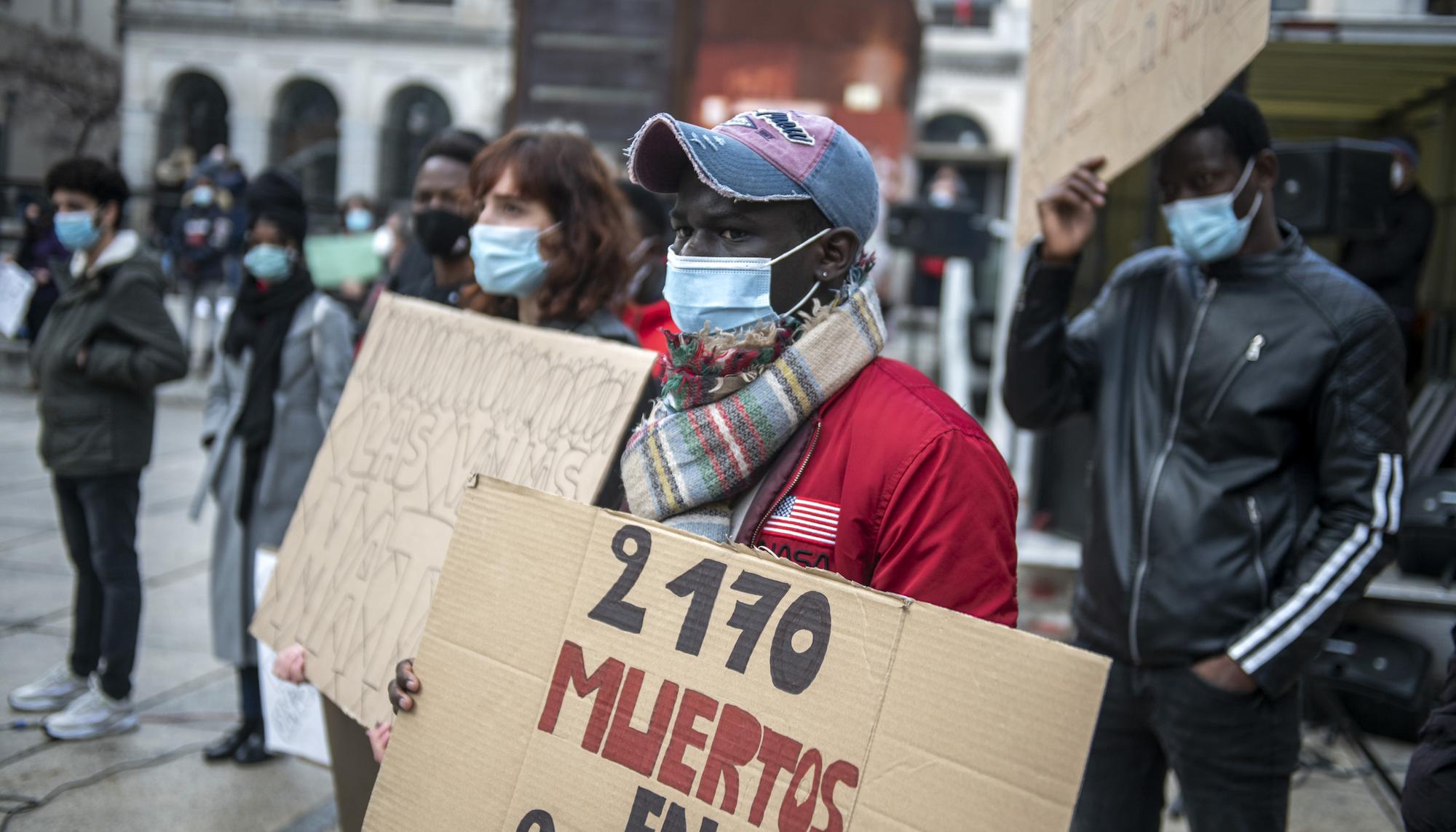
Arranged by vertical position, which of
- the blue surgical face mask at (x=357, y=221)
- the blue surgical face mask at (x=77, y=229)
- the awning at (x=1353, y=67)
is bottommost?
the blue surgical face mask at (x=77, y=229)

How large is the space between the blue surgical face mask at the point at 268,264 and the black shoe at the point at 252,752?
5.52 feet

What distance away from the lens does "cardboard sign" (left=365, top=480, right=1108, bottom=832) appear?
1.26 meters

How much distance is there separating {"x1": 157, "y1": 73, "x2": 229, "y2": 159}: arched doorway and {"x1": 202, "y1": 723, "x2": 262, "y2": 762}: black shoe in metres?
31.4

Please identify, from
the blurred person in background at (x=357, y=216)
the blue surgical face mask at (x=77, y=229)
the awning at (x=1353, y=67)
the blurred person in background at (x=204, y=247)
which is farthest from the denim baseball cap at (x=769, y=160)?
the blurred person in background at (x=204, y=247)

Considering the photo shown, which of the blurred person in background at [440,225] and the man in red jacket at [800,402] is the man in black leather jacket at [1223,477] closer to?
the man in red jacket at [800,402]

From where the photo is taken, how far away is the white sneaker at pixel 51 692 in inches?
173

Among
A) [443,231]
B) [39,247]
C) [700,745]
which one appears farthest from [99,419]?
[39,247]

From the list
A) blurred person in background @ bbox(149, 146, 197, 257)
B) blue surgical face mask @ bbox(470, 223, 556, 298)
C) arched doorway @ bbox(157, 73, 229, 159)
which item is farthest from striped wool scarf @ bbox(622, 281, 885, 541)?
arched doorway @ bbox(157, 73, 229, 159)

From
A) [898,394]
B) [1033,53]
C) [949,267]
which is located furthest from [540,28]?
[898,394]

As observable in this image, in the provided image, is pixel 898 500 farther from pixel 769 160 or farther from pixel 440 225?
pixel 440 225

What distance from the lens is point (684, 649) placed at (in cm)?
147

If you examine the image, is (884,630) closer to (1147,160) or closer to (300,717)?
(300,717)

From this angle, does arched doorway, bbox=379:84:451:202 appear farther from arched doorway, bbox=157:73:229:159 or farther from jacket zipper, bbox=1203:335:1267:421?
jacket zipper, bbox=1203:335:1267:421

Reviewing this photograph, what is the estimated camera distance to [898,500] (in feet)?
5.10
